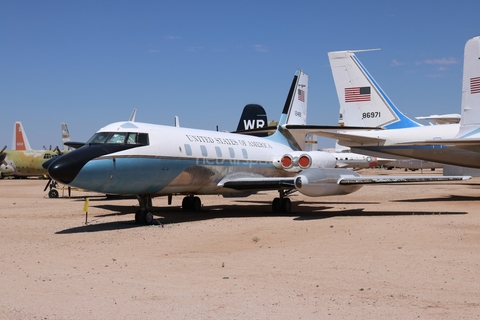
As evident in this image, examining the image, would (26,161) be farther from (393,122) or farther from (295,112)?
(393,122)

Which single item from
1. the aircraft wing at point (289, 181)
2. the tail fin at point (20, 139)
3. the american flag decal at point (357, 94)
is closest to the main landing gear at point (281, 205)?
the aircraft wing at point (289, 181)

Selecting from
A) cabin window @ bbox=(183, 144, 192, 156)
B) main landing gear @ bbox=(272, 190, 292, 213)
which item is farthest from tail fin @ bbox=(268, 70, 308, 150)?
cabin window @ bbox=(183, 144, 192, 156)

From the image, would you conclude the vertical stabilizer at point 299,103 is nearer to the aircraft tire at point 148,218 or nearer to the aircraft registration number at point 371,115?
the aircraft registration number at point 371,115

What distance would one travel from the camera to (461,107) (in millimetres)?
23125

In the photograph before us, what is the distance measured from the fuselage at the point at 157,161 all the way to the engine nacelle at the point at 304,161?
1016 millimetres

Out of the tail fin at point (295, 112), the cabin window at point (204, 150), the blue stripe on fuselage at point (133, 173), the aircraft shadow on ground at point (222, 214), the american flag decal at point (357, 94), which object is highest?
the american flag decal at point (357, 94)

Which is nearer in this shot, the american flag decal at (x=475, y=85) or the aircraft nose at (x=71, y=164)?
the aircraft nose at (x=71, y=164)

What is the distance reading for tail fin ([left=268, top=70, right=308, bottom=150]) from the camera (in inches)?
894

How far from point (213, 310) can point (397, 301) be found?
2145mm

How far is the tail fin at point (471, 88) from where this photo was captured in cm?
2225

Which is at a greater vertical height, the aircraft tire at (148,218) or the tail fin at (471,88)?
the tail fin at (471,88)

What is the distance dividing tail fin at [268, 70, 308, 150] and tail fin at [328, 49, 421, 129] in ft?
19.2

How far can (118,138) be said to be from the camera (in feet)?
48.4

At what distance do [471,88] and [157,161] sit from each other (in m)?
14.0
